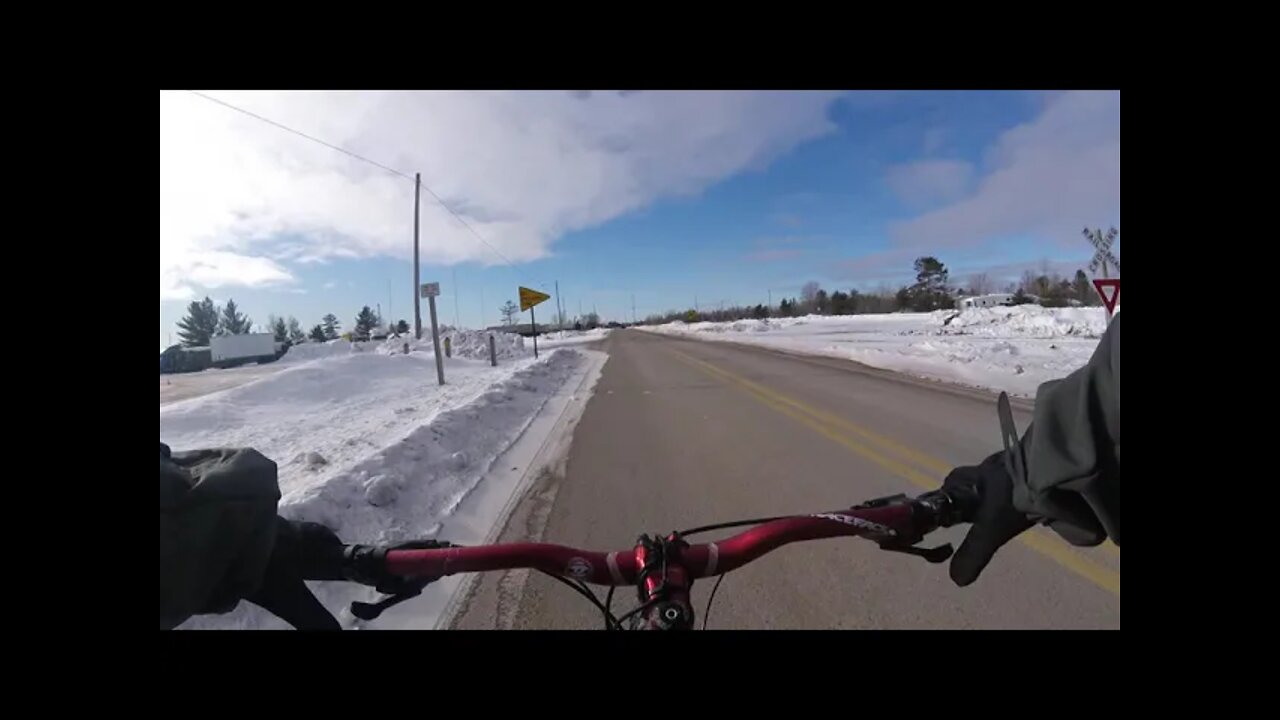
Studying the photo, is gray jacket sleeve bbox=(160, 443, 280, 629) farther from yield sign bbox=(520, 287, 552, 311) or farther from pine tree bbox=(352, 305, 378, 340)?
pine tree bbox=(352, 305, 378, 340)

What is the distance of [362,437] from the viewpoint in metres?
7.02

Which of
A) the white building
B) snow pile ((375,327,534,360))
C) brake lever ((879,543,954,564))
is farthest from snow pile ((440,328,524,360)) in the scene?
the white building

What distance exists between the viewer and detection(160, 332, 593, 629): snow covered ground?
392 cm

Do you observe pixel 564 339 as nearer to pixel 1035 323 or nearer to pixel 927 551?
pixel 1035 323

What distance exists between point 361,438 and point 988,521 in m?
7.28

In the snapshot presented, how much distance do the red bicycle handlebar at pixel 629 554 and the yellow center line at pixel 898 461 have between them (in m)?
Result: 2.13

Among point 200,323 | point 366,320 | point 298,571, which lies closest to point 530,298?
point 298,571

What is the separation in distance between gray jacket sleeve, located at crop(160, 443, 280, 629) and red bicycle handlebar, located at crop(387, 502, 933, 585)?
0.35 meters

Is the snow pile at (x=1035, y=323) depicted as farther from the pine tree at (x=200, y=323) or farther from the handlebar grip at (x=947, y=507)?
the pine tree at (x=200, y=323)

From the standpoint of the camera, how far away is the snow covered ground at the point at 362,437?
154 inches

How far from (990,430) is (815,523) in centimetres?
629
